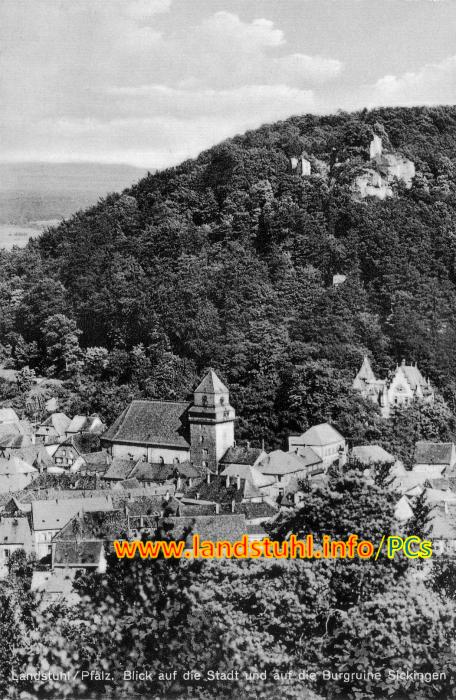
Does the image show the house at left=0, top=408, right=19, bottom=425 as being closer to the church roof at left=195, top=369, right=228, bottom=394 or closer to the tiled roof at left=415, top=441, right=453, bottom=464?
the church roof at left=195, top=369, right=228, bottom=394

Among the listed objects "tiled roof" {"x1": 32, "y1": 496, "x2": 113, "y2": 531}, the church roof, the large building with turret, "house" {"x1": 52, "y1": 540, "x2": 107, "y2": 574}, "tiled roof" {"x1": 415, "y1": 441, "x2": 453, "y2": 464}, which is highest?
the church roof

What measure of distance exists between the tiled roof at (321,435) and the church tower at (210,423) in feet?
14.1

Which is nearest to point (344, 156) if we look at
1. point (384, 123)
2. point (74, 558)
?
point (384, 123)

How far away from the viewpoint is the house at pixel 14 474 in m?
46.2

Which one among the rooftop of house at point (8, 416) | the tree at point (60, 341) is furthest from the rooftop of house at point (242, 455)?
the tree at point (60, 341)

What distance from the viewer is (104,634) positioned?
14.5 metres

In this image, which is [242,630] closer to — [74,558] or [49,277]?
[74,558]

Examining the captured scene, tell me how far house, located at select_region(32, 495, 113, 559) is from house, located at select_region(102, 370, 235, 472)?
1072 centimetres

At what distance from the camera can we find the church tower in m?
50.1

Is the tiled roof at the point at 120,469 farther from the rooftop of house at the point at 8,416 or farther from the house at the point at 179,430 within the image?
the rooftop of house at the point at 8,416

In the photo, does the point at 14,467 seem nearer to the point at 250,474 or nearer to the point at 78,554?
the point at 250,474

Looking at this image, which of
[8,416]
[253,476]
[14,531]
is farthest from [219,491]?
[8,416]

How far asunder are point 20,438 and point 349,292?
25.0 metres

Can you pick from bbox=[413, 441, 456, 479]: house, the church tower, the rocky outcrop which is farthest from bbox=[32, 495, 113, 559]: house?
the rocky outcrop
